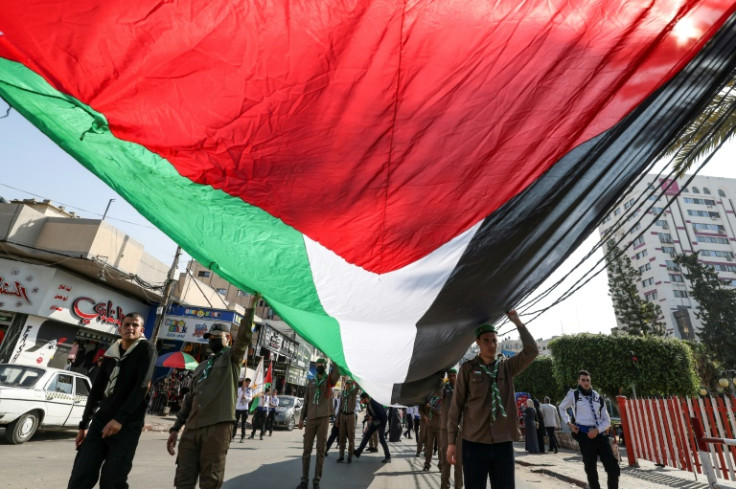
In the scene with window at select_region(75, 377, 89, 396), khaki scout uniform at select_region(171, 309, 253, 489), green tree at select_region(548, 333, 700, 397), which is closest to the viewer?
khaki scout uniform at select_region(171, 309, 253, 489)

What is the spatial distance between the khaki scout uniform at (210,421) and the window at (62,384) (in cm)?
738

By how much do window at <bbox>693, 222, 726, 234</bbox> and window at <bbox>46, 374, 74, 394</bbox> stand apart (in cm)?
8971

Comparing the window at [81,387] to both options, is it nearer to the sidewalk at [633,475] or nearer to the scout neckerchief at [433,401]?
the scout neckerchief at [433,401]

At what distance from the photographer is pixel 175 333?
19.8 meters

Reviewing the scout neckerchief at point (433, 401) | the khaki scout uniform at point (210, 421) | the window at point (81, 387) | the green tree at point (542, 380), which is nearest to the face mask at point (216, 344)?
the khaki scout uniform at point (210, 421)

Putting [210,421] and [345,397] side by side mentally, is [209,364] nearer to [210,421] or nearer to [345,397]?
[210,421]

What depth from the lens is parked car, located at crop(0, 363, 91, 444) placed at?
7723mm

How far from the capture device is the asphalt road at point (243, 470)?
5.52m

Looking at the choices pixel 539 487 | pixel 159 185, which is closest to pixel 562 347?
pixel 539 487

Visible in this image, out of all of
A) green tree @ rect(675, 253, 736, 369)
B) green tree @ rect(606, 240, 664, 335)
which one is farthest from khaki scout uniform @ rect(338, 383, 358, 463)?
green tree @ rect(675, 253, 736, 369)

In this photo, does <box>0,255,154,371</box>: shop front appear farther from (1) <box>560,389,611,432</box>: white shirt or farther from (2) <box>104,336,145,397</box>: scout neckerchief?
(1) <box>560,389,611,432</box>: white shirt

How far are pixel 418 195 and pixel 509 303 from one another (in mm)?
2246

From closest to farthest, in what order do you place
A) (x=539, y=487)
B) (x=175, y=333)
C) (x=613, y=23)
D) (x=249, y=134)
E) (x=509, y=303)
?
(x=613, y=23)
(x=249, y=134)
(x=509, y=303)
(x=539, y=487)
(x=175, y=333)

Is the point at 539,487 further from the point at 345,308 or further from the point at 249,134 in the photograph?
the point at 249,134
